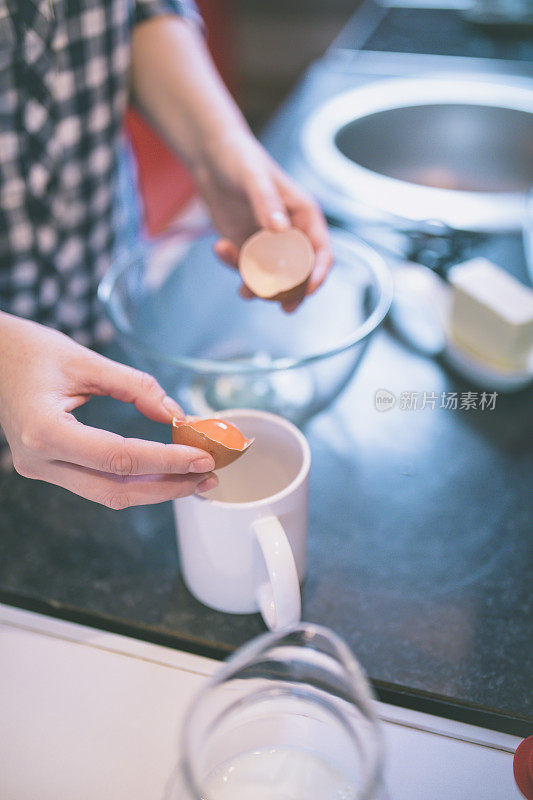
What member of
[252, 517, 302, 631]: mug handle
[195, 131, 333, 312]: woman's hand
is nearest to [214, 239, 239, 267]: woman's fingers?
[195, 131, 333, 312]: woman's hand

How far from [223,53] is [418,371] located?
2.57m

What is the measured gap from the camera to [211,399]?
0.85 m

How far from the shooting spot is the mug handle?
520mm

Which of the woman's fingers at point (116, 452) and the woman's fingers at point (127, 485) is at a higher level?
the woman's fingers at point (116, 452)

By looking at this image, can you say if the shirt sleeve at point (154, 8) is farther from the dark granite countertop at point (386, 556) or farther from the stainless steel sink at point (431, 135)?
the dark granite countertop at point (386, 556)

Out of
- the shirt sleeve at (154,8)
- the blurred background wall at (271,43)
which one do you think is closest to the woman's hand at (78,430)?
the shirt sleeve at (154,8)

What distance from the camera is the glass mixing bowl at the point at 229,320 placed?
0.83 meters

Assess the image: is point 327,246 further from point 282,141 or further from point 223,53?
point 223,53

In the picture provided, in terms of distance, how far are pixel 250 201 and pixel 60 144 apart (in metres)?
0.30

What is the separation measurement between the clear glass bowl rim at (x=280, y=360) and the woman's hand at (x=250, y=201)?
7cm

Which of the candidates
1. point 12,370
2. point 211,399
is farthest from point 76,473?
point 211,399

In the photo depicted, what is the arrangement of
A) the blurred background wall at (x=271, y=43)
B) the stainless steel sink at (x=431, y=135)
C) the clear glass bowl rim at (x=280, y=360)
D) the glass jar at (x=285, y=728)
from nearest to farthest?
the glass jar at (x=285, y=728) → the clear glass bowl rim at (x=280, y=360) → the stainless steel sink at (x=431, y=135) → the blurred background wall at (x=271, y=43)

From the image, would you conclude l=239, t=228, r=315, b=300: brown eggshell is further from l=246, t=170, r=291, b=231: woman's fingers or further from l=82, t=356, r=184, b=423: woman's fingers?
l=82, t=356, r=184, b=423: woman's fingers

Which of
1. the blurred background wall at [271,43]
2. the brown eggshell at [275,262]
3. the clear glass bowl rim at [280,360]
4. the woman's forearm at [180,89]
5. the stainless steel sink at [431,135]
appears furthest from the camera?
the blurred background wall at [271,43]
